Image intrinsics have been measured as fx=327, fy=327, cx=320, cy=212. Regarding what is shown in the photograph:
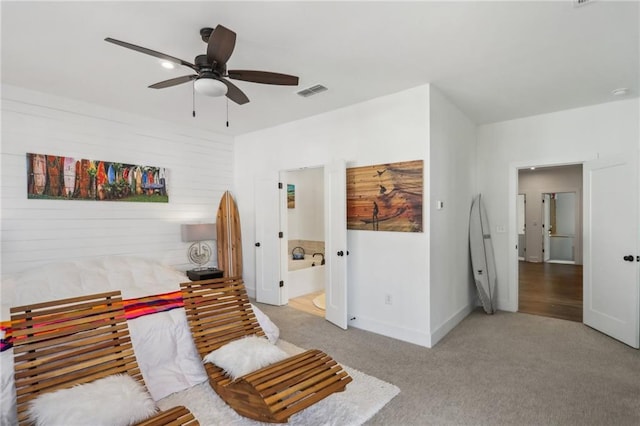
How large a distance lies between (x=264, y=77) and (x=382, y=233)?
217 centimetres

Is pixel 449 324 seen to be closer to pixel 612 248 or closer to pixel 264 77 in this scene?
pixel 612 248

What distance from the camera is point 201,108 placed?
13.7 ft

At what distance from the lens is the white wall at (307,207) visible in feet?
22.2

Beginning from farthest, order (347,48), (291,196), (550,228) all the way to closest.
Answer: (550,228)
(291,196)
(347,48)

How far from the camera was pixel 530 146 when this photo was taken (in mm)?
4566

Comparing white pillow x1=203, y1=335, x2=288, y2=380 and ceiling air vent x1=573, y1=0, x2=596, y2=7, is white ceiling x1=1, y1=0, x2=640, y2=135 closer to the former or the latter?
ceiling air vent x1=573, y1=0, x2=596, y2=7

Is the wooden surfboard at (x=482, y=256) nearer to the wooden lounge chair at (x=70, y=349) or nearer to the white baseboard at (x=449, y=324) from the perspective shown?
the white baseboard at (x=449, y=324)

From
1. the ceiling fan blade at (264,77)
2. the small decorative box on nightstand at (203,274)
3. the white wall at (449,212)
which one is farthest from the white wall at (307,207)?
the ceiling fan blade at (264,77)

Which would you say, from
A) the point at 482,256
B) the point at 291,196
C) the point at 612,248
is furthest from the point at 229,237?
the point at 612,248

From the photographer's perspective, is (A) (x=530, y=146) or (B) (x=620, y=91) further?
(A) (x=530, y=146)

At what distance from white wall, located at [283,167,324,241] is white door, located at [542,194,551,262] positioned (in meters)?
6.38

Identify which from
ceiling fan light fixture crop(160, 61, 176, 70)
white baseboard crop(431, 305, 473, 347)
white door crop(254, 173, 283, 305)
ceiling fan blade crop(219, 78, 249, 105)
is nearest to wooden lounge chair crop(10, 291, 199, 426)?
ceiling fan blade crop(219, 78, 249, 105)

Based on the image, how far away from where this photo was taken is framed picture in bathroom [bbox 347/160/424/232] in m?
3.55

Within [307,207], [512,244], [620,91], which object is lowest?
[512,244]
